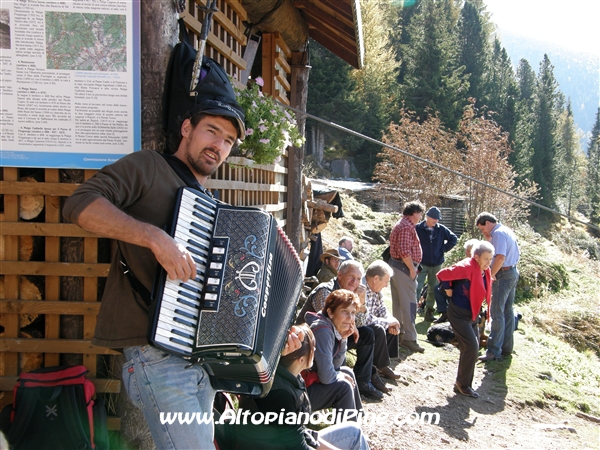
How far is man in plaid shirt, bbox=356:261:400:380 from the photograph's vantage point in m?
6.02

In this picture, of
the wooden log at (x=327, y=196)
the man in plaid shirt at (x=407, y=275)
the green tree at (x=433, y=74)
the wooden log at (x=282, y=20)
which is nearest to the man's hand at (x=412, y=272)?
the man in plaid shirt at (x=407, y=275)

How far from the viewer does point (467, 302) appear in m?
6.29

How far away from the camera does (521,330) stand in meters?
9.96

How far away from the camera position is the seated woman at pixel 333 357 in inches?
169

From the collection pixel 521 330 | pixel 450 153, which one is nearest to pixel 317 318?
pixel 521 330

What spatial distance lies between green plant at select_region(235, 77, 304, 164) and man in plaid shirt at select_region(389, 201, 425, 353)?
3.64 metres

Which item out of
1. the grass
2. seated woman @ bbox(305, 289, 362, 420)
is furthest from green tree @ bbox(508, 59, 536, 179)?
seated woman @ bbox(305, 289, 362, 420)

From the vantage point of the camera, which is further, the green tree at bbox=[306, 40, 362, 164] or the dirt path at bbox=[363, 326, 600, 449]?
the green tree at bbox=[306, 40, 362, 164]

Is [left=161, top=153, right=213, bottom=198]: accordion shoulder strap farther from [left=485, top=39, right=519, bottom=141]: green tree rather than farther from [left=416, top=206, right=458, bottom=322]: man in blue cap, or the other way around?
[left=485, top=39, right=519, bottom=141]: green tree

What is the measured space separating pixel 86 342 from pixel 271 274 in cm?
150

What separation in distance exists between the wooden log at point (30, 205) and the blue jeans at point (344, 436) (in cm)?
212

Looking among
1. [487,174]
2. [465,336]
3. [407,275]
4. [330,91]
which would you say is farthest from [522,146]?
[465,336]

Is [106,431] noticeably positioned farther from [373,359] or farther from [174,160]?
[373,359]

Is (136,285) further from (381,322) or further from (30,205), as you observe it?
(381,322)
